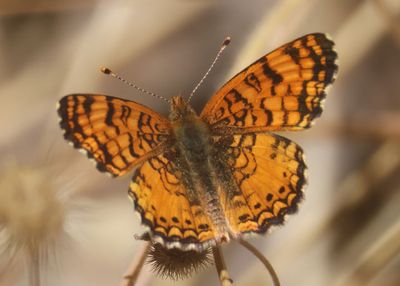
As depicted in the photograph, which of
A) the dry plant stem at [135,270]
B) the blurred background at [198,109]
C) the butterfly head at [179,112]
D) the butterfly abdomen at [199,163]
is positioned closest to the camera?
the dry plant stem at [135,270]

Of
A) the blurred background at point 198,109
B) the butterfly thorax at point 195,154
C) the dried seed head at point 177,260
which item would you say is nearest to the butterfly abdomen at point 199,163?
the butterfly thorax at point 195,154

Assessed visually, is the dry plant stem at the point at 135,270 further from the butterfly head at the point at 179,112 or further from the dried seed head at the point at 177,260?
the butterfly head at the point at 179,112

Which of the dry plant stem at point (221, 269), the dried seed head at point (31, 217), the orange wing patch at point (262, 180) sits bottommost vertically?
the dry plant stem at point (221, 269)

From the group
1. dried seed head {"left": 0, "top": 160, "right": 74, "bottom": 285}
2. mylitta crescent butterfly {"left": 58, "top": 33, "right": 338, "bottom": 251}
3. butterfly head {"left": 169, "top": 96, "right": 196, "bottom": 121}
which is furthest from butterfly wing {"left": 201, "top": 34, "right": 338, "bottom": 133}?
dried seed head {"left": 0, "top": 160, "right": 74, "bottom": 285}

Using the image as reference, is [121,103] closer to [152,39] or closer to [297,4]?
[297,4]

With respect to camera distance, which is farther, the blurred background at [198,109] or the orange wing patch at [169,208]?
the blurred background at [198,109]

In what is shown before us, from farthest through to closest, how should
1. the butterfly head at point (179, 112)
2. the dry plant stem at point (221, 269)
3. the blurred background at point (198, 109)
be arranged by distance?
the blurred background at point (198, 109), the butterfly head at point (179, 112), the dry plant stem at point (221, 269)

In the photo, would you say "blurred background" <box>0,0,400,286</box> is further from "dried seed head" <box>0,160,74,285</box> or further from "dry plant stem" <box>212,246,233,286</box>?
"dry plant stem" <box>212,246,233,286</box>

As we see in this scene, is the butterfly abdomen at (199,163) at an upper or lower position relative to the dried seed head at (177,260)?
upper
